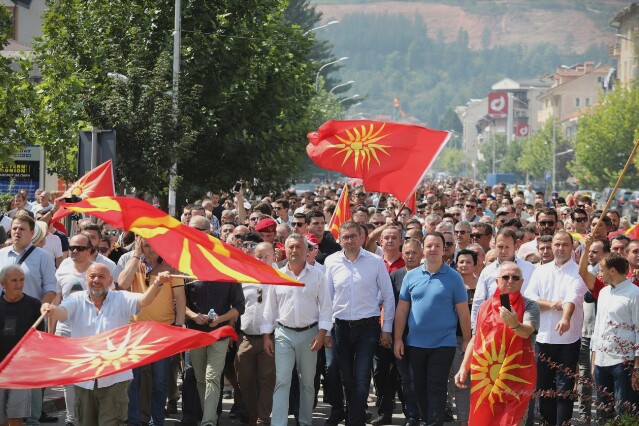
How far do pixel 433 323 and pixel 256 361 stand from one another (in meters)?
1.85

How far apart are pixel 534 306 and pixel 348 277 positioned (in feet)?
7.17

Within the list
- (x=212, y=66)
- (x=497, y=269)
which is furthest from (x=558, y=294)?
(x=212, y=66)

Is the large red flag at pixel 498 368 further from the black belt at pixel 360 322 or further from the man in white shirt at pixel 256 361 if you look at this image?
the man in white shirt at pixel 256 361

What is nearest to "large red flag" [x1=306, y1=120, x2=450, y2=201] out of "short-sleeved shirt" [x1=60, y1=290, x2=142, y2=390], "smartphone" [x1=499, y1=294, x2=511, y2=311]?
"smartphone" [x1=499, y1=294, x2=511, y2=311]

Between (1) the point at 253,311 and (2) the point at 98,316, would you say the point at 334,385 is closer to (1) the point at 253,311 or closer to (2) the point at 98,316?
(1) the point at 253,311

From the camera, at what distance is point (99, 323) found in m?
9.71

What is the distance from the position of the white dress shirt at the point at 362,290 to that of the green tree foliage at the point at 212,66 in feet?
39.2

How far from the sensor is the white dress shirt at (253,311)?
12.3 meters

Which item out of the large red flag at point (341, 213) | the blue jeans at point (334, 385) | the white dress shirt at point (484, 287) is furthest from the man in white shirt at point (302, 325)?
the large red flag at point (341, 213)

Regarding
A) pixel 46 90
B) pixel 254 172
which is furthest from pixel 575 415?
pixel 254 172

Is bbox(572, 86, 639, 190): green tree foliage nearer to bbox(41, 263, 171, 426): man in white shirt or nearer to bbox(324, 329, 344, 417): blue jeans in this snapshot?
bbox(324, 329, 344, 417): blue jeans

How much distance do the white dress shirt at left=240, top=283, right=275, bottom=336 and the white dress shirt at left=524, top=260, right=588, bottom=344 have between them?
2.38m

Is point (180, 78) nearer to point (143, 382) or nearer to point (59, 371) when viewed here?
point (143, 382)

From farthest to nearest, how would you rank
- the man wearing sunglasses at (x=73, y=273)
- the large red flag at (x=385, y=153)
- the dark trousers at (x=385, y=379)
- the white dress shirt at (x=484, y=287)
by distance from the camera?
the large red flag at (x=385, y=153)
the dark trousers at (x=385, y=379)
the white dress shirt at (x=484, y=287)
the man wearing sunglasses at (x=73, y=273)
